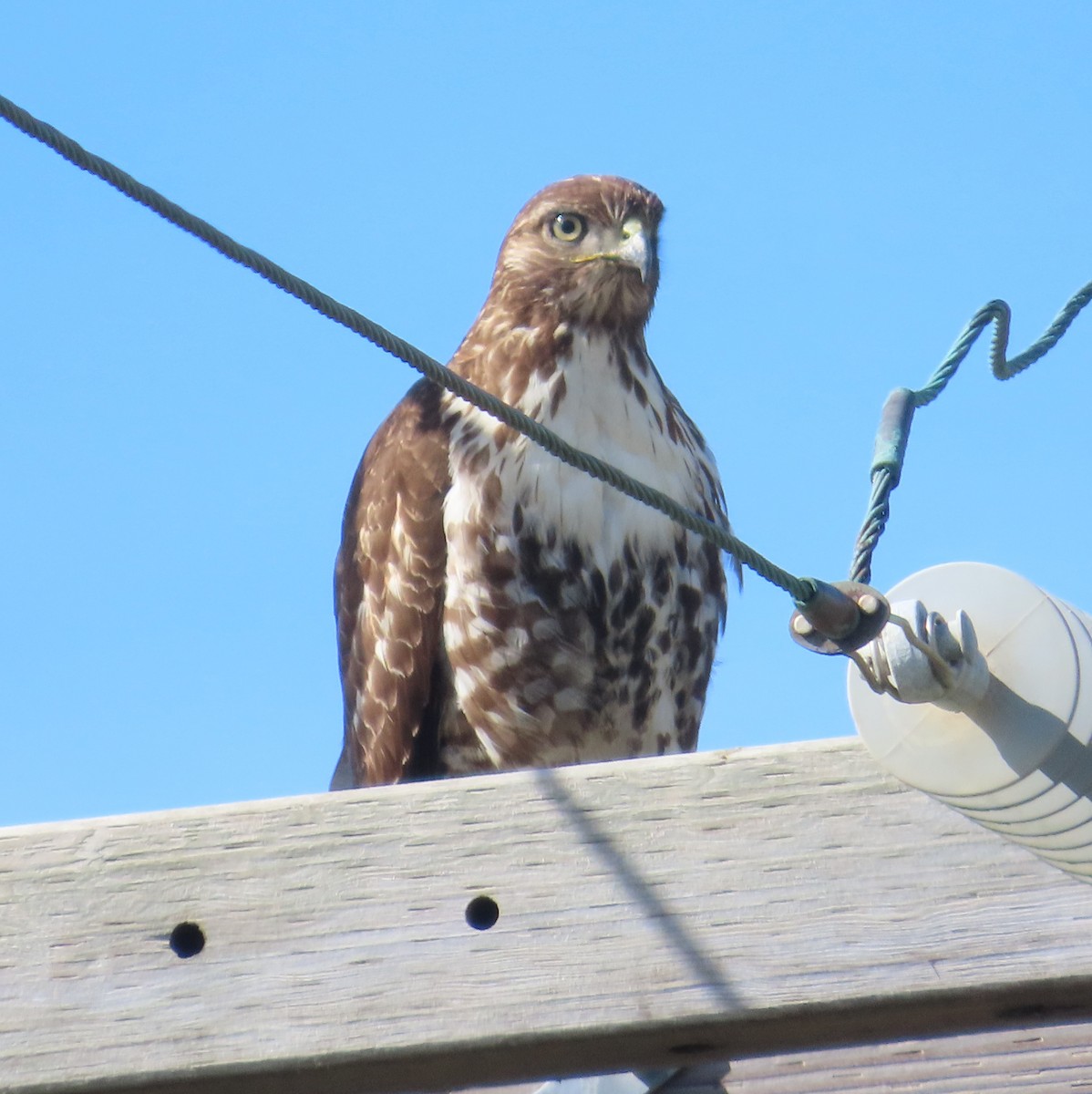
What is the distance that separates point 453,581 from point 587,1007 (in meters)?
2.45

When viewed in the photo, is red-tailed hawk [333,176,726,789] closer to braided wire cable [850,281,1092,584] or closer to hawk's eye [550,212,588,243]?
hawk's eye [550,212,588,243]

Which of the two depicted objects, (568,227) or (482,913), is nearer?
(482,913)

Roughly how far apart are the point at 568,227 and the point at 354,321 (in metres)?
3.04

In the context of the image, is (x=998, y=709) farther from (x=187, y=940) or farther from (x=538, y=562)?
(x=538, y=562)

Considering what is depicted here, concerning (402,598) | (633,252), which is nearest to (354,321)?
(402,598)

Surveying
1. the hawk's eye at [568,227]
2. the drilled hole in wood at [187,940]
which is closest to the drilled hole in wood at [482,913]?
the drilled hole in wood at [187,940]

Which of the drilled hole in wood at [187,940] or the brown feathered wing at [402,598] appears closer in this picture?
the drilled hole in wood at [187,940]

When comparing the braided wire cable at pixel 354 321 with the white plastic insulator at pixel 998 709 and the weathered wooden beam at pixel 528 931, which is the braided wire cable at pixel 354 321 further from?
the weathered wooden beam at pixel 528 931

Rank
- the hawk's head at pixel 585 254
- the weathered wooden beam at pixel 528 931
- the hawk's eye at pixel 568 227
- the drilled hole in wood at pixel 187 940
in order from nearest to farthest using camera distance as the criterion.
Result: the weathered wooden beam at pixel 528 931 → the drilled hole in wood at pixel 187 940 → the hawk's head at pixel 585 254 → the hawk's eye at pixel 568 227

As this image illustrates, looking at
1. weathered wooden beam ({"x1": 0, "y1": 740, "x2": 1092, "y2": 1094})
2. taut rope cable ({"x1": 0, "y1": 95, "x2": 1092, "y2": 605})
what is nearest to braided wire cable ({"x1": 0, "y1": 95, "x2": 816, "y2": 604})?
taut rope cable ({"x1": 0, "y1": 95, "x2": 1092, "y2": 605})

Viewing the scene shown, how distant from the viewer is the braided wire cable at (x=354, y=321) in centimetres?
163

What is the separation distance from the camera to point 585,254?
465cm

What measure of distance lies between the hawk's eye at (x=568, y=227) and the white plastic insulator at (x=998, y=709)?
10.3 ft

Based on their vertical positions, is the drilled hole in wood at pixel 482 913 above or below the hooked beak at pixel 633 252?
below
